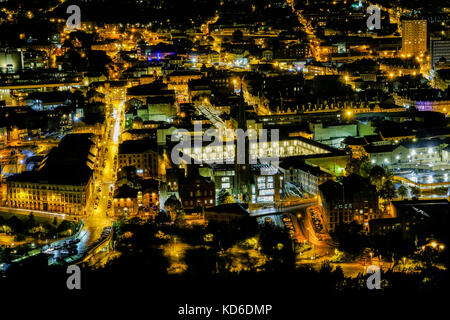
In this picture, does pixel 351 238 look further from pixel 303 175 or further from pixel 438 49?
pixel 438 49

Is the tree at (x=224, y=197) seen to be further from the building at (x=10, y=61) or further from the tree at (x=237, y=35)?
the tree at (x=237, y=35)

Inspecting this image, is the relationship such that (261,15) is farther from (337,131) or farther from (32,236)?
(32,236)

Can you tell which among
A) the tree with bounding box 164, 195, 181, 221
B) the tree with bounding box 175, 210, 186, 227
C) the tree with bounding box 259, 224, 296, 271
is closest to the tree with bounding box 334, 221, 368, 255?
the tree with bounding box 259, 224, 296, 271

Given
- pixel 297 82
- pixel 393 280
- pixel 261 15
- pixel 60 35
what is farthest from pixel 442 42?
pixel 393 280

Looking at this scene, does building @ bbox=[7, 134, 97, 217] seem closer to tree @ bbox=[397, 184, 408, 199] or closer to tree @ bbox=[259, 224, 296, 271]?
tree @ bbox=[259, 224, 296, 271]

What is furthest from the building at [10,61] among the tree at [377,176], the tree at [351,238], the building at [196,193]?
the tree at [351,238]

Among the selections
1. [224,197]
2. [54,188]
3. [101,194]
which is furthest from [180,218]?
[54,188]
